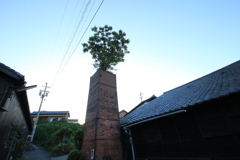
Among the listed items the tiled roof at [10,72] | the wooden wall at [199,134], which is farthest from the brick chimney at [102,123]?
the tiled roof at [10,72]

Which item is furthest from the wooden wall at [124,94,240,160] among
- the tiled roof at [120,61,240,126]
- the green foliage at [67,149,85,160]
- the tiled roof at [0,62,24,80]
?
the tiled roof at [0,62,24,80]

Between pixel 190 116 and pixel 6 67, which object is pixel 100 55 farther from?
pixel 190 116

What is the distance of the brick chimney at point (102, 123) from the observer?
25.4 feet

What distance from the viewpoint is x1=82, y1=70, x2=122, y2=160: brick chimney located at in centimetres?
776

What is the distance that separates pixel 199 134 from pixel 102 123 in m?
6.10

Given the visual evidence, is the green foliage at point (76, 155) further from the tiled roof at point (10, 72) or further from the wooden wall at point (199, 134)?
the tiled roof at point (10, 72)

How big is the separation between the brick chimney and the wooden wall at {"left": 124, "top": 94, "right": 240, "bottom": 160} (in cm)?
227

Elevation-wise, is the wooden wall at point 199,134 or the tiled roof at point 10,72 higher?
the tiled roof at point 10,72

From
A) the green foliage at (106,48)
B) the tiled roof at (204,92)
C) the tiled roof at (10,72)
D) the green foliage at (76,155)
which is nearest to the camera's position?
the tiled roof at (10,72)

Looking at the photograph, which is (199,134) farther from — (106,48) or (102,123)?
(106,48)

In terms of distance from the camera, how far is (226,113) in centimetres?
479

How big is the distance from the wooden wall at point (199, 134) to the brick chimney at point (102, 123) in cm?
227

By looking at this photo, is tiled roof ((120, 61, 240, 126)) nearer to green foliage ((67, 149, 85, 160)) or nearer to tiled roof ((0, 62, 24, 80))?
green foliage ((67, 149, 85, 160))

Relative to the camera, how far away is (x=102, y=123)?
28.2 feet
